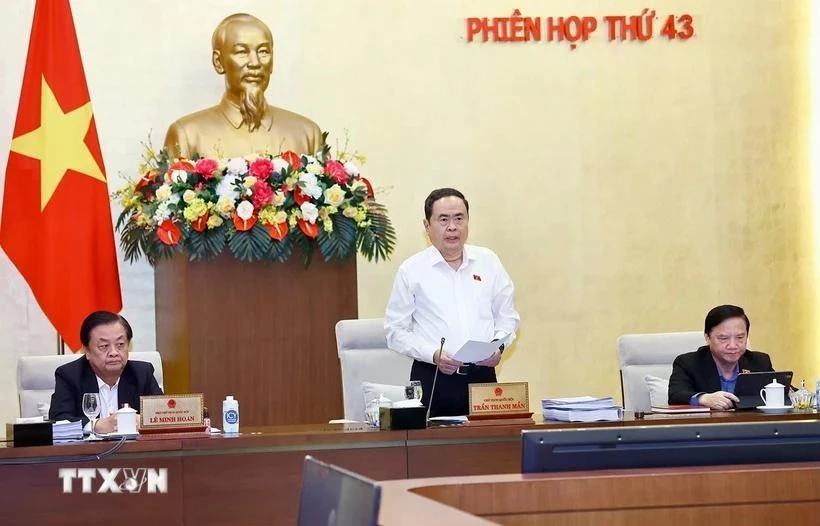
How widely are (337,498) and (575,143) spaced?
240 inches

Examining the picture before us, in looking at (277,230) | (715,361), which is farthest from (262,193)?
(715,361)

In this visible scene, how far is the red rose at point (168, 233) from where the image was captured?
211 inches

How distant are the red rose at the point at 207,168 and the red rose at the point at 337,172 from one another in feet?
1.50

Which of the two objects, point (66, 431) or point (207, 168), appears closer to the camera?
point (66, 431)

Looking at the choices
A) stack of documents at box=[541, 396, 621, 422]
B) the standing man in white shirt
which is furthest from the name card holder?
the standing man in white shirt

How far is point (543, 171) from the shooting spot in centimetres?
739

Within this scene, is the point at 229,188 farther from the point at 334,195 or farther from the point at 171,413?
the point at 171,413

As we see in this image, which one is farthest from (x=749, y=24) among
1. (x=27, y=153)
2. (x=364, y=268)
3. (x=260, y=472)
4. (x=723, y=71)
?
(x=260, y=472)

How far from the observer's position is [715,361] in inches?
190

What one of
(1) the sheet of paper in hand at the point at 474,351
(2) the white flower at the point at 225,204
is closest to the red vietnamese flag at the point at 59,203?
(2) the white flower at the point at 225,204

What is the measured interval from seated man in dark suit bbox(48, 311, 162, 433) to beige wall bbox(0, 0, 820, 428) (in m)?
2.47

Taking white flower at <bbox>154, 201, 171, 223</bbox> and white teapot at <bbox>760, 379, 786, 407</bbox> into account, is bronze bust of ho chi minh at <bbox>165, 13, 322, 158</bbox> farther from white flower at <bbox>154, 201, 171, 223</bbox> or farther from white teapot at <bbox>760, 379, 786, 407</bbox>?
white teapot at <bbox>760, 379, 786, 407</bbox>

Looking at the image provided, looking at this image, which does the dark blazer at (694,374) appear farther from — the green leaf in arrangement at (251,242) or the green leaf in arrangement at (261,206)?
the green leaf in arrangement at (251,242)

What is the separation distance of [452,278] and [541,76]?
2808 millimetres
